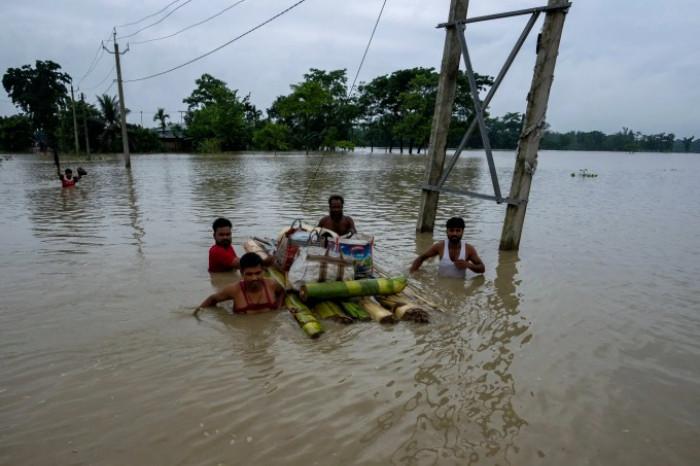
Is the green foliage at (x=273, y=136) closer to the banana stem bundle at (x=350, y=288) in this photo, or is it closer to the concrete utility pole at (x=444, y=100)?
the concrete utility pole at (x=444, y=100)

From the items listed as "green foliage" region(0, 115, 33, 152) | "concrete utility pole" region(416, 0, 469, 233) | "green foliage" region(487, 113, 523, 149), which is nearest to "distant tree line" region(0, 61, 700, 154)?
"green foliage" region(0, 115, 33, 152)

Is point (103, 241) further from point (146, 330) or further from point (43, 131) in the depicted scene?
point (43, 131)

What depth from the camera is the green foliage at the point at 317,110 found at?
43656mm

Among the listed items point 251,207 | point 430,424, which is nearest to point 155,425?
point 430,424

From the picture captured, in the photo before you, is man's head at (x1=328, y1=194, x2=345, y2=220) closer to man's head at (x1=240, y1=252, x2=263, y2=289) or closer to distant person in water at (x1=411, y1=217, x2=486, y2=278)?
distant person in water at (x1=411, y1=217, x2=486, y2=278)

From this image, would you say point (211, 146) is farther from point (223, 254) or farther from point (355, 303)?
point (355, 303)

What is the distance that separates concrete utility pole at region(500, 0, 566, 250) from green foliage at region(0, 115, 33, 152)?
5514 centimetres

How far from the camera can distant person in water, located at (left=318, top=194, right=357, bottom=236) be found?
6887mm

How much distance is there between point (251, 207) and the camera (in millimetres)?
12391

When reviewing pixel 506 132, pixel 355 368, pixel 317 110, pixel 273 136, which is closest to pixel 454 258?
pixel 355 368

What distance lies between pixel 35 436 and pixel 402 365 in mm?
2527

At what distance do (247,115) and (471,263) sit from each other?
58518 millimetres

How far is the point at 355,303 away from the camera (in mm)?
4809

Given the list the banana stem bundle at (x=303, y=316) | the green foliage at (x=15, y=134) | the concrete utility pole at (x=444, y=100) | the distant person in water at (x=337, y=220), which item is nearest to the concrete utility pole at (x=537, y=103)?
the concrete utility pole at (x=444, y=100)
